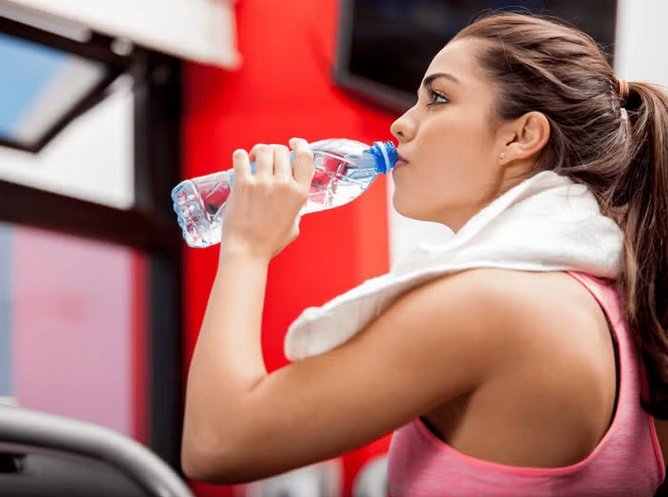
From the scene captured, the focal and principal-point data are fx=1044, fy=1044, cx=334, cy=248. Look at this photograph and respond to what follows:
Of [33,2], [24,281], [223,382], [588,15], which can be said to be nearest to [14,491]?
[223,382]

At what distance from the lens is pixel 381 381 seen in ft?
2.59

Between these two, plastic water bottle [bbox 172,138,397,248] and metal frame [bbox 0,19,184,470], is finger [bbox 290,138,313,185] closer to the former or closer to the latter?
plastic water bottle [bbox 172,138,397,248]

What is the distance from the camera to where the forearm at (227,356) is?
816 millimetres

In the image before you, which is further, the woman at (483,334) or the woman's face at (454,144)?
the woman's face at (454,144)

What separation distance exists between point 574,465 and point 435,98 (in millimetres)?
365

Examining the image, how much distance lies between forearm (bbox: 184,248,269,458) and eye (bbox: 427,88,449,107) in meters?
0.23

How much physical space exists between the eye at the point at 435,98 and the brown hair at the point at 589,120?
0.05 m

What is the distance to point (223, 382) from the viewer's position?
0.82 m

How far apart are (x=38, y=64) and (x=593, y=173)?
95.1 inches

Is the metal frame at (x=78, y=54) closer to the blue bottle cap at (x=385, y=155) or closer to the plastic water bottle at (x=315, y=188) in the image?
the plastic water bottle at (x=315, y=188)

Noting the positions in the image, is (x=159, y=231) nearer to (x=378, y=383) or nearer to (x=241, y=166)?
(x=241, y=166)

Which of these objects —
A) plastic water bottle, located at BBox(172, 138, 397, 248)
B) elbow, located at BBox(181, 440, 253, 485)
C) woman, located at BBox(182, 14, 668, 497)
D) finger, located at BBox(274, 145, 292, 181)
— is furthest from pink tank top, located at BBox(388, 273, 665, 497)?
plastic water bottle, located at BBox(172, 138, 397, 248)

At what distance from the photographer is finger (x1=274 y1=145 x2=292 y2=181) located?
36.0 inches

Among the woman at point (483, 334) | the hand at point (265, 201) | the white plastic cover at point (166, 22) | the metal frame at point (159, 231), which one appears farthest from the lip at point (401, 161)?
the metal frame at point (159, 231)
